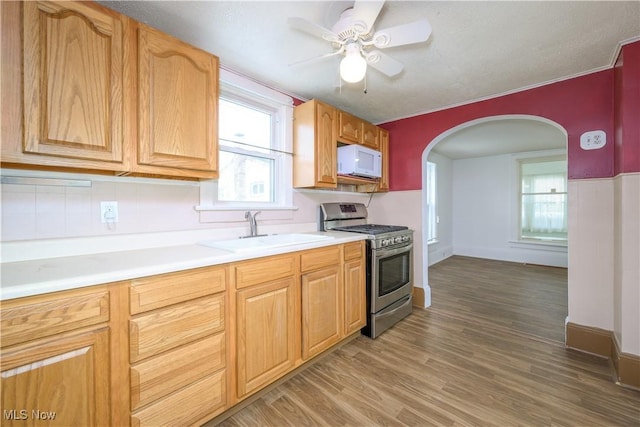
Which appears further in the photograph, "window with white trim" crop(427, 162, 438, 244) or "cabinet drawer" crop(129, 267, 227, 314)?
"window with white trim" crop(427, 162, 438, 244)

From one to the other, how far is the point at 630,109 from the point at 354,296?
2.32m

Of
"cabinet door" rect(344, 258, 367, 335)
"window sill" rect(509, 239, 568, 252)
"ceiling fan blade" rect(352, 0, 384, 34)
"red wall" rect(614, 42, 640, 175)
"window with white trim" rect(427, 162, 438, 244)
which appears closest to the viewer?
"ceiling fan blade" rect(352, 0, 384, 34)

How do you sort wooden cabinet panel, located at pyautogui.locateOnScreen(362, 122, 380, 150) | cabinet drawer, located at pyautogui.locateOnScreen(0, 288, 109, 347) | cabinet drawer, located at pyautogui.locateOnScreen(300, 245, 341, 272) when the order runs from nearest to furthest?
cabinet drawer, located at pyautogui.locateOnScreen(0, 288, 109, 347) < cabinet drawer, located at pyautogui.locateOnScreen(300, 245, 341, 272) < wooden cabinet panel, located at pyautogui.locateOnScreen(362, 122, 380, 150)

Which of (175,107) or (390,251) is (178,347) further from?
(390,251)

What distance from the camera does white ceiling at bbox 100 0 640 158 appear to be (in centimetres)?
141

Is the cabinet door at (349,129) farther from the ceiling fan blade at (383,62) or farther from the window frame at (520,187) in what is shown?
the window frame at (520,187)

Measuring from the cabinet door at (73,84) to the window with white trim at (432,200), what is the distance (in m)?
5.07

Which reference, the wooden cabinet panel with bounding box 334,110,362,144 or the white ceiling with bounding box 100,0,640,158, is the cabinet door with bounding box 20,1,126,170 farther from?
the wooden cabinet panel with bounding box 334,110,362,144

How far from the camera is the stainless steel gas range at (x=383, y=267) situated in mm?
2320

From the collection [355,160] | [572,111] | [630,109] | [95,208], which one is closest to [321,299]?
[355,160]

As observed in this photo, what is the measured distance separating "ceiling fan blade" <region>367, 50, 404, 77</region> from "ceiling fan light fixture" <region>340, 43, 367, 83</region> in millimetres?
153

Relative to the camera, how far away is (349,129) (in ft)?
8.82

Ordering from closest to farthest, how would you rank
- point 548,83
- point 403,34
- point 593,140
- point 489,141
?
1. point 403,34
2. point 593,140
3. point 548,83
4. point 489,141

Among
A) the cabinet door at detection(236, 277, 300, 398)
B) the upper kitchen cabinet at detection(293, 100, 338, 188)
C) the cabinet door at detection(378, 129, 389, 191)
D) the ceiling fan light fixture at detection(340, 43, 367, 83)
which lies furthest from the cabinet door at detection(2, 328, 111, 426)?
the cabinet door at detection(378, 129, 389, 191)
